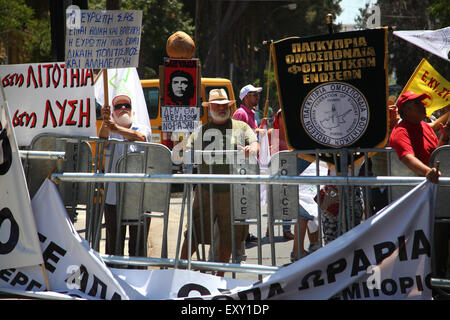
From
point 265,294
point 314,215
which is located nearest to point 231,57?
point 314,215

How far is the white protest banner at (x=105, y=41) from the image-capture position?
18.4 feet

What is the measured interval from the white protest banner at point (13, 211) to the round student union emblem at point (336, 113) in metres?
2.32

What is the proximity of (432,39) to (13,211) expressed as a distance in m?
4.64

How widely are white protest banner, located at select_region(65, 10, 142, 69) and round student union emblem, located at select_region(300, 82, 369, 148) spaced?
5.39 ft

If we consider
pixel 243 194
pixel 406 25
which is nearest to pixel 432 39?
pixel 243 194

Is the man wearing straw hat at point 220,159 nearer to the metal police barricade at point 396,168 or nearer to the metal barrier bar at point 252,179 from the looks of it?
the metal barrier bar at point 252,179

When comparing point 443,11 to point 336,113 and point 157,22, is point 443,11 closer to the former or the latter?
point 157,22

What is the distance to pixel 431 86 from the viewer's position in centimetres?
753

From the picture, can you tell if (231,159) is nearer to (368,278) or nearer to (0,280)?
(368,278)

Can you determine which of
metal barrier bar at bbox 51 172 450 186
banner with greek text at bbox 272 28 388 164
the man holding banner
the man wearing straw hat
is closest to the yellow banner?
the man holding banner

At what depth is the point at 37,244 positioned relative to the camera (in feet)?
16.3

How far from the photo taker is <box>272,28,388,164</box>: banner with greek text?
4883mm

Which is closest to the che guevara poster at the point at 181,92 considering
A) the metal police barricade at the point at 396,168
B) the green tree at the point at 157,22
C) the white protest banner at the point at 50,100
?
the white protest banner at the point at 50,100
